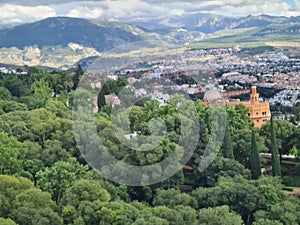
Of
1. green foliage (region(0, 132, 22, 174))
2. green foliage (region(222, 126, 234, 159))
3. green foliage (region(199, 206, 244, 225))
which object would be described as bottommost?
green foliage (region(199, 206, 244, 225))

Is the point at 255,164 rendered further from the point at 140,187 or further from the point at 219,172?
the point at 140,187

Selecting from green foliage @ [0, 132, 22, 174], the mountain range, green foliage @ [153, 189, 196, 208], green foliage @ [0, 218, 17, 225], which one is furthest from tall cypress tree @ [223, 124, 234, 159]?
the mountain range

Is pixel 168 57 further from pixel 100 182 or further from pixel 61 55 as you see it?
pixel 61 55

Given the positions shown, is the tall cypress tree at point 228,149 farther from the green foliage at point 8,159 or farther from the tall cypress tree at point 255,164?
the green foliage at point 8,159

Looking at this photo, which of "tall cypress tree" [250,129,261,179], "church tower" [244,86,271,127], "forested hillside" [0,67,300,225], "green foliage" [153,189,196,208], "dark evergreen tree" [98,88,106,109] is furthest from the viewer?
"church tower" [244,86,271,127]

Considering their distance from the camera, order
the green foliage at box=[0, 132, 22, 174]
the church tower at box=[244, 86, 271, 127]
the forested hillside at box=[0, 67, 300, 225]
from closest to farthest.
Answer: the forested hillside at box=[0, 67, 300, 225] → the green foliage at box=[0, 132, 22, 174] → the church tower at box=[244, 86, 271, 127]

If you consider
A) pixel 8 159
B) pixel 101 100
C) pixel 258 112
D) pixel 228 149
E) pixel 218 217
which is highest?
pixel 101 100

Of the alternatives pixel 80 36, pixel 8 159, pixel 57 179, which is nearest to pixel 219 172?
pixel 57 179

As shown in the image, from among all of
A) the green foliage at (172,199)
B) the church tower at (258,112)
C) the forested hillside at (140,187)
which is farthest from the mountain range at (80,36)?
the green foliage at (172,199)

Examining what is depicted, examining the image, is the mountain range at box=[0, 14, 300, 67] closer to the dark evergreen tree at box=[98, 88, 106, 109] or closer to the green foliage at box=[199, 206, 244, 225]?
the dark evergreen tree at box=[98, 88, 106, 109]

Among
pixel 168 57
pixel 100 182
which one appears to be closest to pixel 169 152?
pixel 100 182
